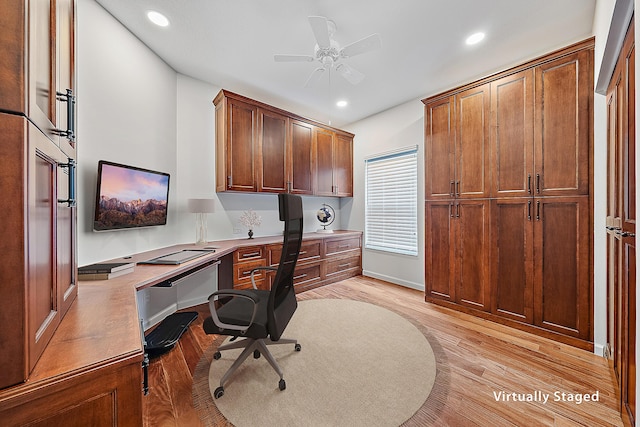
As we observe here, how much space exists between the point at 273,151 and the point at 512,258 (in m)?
3.24

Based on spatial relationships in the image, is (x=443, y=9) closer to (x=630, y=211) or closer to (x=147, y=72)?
(x=630, y=211)

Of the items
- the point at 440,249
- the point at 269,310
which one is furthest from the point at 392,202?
the point at 269,310

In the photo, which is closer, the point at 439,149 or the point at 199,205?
the point at 199,205

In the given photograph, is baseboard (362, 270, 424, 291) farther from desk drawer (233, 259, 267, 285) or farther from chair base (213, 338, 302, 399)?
chair base (213, 338, 302, 399)

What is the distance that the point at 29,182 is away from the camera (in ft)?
2.27

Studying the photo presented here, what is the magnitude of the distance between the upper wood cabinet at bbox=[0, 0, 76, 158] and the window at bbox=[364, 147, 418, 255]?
12.6 ft

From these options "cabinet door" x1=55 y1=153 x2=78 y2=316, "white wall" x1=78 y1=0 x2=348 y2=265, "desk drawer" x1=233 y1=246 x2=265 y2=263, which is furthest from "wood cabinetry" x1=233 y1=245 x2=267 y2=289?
"cabinet door" x1=55 y1=153 x2=78 y2=316

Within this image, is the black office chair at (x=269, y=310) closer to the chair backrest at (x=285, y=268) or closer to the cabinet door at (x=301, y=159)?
the chair backrest at (x=285, y=268)

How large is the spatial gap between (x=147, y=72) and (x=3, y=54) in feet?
8.29

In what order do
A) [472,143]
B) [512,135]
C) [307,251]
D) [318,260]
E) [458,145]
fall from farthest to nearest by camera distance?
[318,260], [307,251], [458,145], [472,143], [512,135]

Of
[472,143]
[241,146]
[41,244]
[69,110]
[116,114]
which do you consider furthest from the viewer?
[241,146]

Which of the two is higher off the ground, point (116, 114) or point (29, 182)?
point (116, 114)

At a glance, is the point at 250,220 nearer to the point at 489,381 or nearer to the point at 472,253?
the point at 472,253

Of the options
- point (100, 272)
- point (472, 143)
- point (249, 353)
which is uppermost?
point (472, 143)
